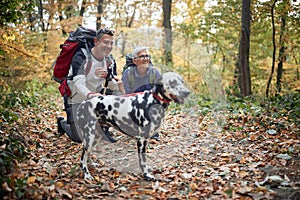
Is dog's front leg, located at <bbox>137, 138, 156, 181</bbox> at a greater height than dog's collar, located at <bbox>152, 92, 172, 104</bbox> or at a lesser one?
lesser

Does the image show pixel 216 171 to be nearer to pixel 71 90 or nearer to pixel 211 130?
pixel 211 130

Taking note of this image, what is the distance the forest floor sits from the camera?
3793 millimetres

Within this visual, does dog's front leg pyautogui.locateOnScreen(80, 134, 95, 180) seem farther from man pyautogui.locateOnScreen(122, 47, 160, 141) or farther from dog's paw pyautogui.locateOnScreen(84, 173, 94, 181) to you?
man pyautogui.locateOnScreen(122, 47, 160, 141)

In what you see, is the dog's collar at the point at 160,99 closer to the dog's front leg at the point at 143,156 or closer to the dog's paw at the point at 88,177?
the dog's front leg at the point at 143,156

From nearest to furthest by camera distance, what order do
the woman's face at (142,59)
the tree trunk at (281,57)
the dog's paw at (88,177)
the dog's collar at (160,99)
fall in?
1. the dog's collar at (160,99)
2. the dog's paw at (88,177)
3. the woman's face at (142,59)
4. the tree trunk at (281,57)

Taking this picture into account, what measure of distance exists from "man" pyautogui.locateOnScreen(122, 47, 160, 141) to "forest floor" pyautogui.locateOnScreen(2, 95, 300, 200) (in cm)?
118

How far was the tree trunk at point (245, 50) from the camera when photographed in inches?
368

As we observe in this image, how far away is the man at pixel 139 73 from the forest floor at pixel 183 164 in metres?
1.18

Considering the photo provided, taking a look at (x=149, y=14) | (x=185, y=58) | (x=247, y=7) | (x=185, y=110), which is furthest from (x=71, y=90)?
(x=149, y=14)

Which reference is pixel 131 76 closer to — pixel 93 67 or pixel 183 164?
pixel 93 67

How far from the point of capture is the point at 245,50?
952cm

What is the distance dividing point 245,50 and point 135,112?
21.4ft

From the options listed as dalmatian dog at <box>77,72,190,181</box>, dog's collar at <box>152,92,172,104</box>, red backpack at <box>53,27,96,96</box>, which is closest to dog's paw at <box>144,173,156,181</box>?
dalmatian dog at <box>77,72,190,181</box>

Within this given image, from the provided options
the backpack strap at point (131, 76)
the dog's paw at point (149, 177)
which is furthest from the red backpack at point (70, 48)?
the dog's paw at point (149, 177)
